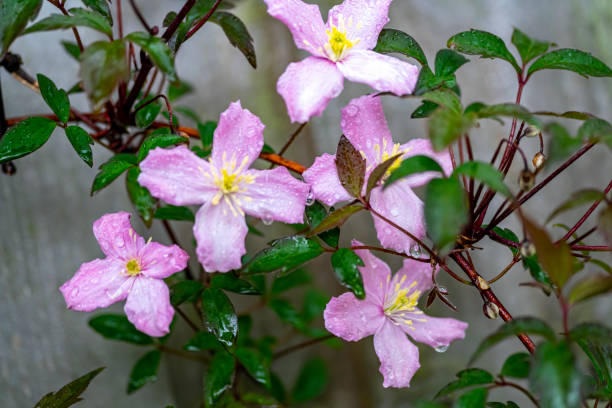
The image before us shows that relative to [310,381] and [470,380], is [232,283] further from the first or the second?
[310,381]

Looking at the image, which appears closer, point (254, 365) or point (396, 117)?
point (254, 365)

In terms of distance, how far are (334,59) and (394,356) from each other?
0.31m

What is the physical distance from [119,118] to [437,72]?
365mm

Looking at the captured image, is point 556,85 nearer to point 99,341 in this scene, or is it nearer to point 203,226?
point 203,226

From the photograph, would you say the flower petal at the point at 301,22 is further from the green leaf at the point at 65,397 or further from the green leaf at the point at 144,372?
the green leaf at the point at 144,372

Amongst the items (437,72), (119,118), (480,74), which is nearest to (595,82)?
(480,74)

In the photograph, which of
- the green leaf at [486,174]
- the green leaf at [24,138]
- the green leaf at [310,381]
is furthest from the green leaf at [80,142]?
the green leaf at [310,381]

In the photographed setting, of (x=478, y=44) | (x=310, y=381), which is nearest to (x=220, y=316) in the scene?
(x=478, y=44)

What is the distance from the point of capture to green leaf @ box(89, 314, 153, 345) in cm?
76

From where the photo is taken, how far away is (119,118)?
24.6 inches

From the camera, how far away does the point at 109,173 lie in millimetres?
491

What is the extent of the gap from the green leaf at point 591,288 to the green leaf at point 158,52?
37cm

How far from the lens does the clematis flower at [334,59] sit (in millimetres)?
470

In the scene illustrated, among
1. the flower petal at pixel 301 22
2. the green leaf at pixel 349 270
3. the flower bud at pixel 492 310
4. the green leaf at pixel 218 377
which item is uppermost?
the flower petal at pixel 301 22
